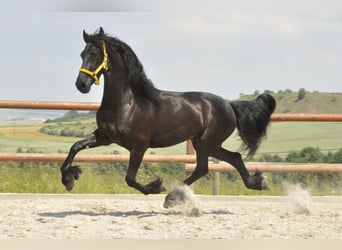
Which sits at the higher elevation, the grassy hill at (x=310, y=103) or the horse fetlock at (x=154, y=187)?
the grassy hill at (x=310, y=103)

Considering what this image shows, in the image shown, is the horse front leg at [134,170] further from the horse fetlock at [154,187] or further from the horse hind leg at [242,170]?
the horse hind leg at [242,170]

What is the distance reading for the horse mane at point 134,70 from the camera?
252 inches

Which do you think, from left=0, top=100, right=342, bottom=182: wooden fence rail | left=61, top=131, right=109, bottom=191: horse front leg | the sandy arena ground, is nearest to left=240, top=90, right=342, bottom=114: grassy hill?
left=0, top=100, right=342, bottom=182: wooden fence rail

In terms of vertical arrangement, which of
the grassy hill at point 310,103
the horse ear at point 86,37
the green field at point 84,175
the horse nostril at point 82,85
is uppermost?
the horse ear at point 86,37

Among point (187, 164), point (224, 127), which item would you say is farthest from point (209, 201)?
point (224, 127)

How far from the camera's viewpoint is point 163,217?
6.26 meters

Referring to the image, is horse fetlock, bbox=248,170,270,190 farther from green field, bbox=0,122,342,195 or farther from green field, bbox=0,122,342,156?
green field, bbox=0,122,342,156

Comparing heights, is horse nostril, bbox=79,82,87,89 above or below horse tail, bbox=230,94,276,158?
above

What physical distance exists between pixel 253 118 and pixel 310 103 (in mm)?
11817

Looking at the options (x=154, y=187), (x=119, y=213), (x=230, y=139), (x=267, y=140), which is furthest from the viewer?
(x=267, y=140)

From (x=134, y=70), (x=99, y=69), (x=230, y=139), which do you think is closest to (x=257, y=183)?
(x=230, y=139)

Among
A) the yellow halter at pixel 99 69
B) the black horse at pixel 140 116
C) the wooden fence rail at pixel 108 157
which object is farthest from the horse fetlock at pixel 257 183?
the yellow halter at pixel 99 69

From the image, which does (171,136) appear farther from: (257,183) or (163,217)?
(257,183)

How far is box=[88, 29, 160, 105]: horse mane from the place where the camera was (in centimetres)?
639
